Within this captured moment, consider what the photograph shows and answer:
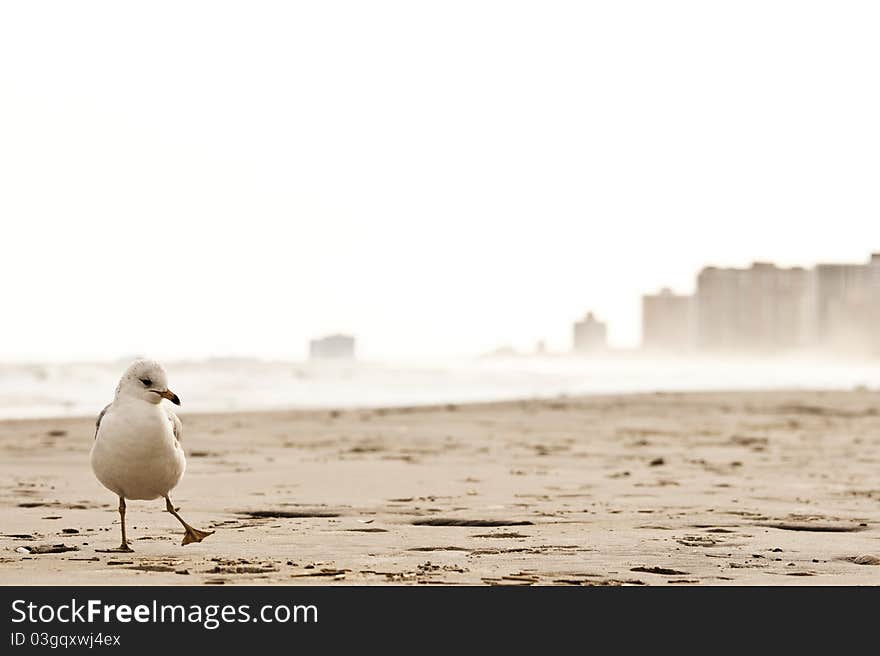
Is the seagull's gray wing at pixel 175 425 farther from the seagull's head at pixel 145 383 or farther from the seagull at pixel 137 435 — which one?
the seagull's head at pixel 145 383

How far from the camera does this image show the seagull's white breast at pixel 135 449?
570 centimetres

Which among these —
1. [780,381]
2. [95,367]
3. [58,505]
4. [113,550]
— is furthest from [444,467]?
[780,381]

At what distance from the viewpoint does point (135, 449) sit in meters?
5.73

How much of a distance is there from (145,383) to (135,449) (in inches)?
11.1

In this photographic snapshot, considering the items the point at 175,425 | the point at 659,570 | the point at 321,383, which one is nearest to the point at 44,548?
the point at 175,425

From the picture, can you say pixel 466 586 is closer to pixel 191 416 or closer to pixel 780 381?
pixel 191 416

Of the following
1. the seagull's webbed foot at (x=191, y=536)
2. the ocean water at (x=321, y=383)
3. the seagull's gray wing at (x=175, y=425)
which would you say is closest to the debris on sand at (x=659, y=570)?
the seagull's webbed foot at (x=191, y=536)

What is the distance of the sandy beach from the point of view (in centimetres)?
538

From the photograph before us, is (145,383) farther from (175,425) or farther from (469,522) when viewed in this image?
(469,522)

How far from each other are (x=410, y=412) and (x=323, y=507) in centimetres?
926

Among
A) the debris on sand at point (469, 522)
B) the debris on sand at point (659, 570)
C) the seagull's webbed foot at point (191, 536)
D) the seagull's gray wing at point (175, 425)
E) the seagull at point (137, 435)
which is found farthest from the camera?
the debris on sand at point (469, 522)

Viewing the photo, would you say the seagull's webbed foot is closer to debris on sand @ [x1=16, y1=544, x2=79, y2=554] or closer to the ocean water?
debris on sand @ [x1=16, y1=544, x2=79, y2=554]

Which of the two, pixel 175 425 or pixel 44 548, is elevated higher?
pixel 175 425

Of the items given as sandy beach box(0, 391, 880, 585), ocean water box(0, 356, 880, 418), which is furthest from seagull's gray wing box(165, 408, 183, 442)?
ocean water box(0, 356, 880, 418)
